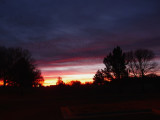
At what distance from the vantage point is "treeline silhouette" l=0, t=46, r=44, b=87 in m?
37.1

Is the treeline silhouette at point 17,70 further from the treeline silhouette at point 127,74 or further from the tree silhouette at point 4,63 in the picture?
the treeline silhouette at point 127,74

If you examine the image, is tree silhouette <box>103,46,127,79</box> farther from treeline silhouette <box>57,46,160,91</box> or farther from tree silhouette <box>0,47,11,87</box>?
tree silhouette <box>0,47,11,87</box>

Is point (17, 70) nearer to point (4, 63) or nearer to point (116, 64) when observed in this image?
point (4, 63)

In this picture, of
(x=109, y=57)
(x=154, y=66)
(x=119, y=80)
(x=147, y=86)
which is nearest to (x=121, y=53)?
(x=109, y=57)

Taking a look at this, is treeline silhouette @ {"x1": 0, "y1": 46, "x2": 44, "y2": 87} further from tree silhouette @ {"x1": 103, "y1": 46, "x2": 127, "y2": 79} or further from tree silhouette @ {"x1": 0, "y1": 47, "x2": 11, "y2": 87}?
tree silhouette @ {"x1": 103, "y1": 46, "x2": 127, "y2": 79}

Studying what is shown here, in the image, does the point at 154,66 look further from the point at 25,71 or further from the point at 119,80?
the point at 25,71

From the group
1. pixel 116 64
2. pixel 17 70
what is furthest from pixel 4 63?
pixel 116 64

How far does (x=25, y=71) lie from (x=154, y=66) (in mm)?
28869

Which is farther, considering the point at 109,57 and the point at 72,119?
the point at 109,57

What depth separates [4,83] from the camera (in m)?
44.3

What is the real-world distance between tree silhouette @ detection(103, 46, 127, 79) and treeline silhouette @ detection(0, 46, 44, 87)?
55.5ft

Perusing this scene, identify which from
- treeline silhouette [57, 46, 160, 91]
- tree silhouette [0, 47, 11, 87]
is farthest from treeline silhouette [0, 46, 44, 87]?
treeline silhouette [57, 46, 160, 91]

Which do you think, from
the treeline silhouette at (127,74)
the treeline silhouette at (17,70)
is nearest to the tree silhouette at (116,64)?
the treeline silhouette at (127,74)

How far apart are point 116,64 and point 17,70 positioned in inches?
834
